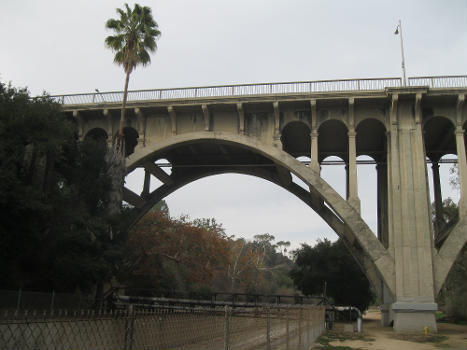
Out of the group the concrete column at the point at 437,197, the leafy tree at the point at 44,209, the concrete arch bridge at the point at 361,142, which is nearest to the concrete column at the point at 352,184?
the concrete arch bridge at the point at 361,142

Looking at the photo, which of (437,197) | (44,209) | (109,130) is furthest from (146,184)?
(437,197)

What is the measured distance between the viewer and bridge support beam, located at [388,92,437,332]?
20969mm

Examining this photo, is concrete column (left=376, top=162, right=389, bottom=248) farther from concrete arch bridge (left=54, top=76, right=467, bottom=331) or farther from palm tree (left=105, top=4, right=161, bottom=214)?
palm tree (left=105, top=4, right=161, bottom=214)

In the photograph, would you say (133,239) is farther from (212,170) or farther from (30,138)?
(30,138)

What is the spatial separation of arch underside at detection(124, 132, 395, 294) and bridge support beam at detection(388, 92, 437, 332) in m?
0.80

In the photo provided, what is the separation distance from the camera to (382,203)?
93.9 ft

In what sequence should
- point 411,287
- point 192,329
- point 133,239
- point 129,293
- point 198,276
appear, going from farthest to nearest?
point 198,276 → point 133,239 → point 129,293 → point 411,287 → point 192,329

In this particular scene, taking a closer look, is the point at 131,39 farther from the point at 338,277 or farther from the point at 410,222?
the point at 338,277

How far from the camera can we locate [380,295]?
2503 cm

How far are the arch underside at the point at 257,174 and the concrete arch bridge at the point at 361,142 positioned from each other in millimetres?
67

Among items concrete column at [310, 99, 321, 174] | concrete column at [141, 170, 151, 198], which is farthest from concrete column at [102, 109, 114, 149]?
concrete column at [310, 99, 321, 174]

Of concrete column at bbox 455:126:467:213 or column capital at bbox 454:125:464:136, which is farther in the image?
column capital at bbox 454:125:464:136

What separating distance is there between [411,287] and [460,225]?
392 centimetres

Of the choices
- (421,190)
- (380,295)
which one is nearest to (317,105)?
(421,190)
